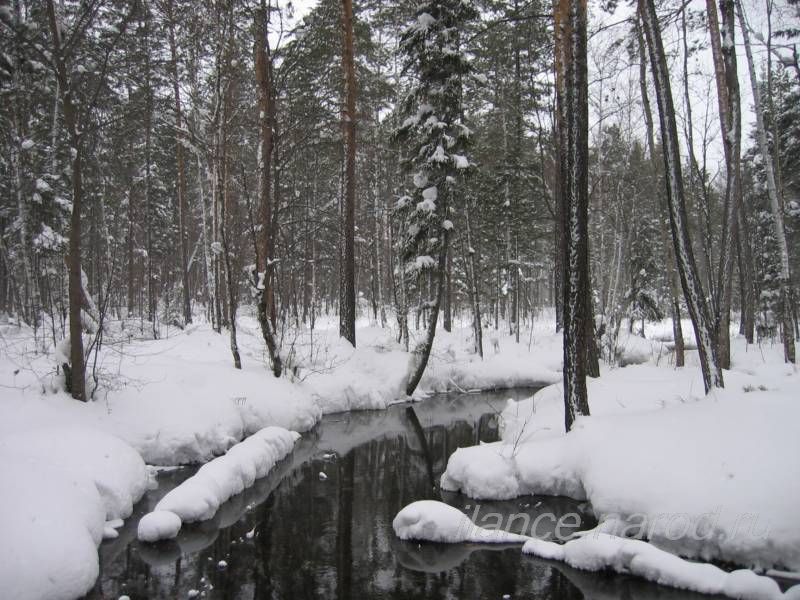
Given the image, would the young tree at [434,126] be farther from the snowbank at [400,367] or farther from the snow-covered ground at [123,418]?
the snow-covered ground at [123,418]

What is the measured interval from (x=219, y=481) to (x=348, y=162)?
9.97 meters

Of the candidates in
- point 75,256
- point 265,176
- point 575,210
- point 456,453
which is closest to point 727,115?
point 575,210

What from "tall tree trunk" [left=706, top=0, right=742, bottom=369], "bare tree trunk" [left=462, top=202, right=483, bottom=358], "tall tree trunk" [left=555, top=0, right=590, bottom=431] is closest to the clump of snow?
"tall tree trunk" [left=555, top=0, right=590, bottom=431]

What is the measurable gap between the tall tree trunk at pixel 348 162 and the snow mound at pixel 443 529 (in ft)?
30.6

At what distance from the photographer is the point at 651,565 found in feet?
16.5

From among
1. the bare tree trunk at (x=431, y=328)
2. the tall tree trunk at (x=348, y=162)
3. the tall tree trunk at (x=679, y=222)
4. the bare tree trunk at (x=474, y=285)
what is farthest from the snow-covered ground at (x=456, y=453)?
the bare tree trunk at (x=474, y=285)

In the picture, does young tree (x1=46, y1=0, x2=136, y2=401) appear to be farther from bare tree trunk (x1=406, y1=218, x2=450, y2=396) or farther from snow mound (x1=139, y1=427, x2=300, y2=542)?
bare tree trunk (x1=406, y1=218, x2=450, y2=396)

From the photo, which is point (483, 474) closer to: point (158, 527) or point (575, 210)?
point (575, 210)

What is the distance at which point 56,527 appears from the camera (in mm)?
4906

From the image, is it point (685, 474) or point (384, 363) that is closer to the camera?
point (685, 474)

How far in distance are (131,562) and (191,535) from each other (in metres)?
0.79

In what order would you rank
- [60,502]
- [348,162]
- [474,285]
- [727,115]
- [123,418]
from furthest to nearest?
[474,285]
[348,162]
[727,115]
[123,418]
[60,502]

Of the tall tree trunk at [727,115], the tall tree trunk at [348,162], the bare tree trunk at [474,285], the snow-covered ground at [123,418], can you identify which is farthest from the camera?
the bare tree trunk at [474,285]

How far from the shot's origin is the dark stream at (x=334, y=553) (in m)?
5.01
